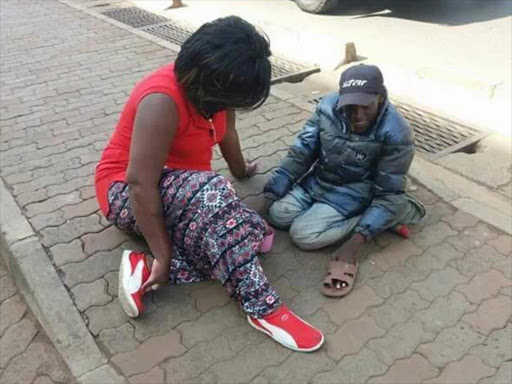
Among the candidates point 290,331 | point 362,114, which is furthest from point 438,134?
point 290,331

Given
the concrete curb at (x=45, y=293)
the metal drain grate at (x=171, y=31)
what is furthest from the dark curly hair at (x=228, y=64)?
the metal drain grate at (x=171, y=31)

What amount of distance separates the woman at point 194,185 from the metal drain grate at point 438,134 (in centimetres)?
168

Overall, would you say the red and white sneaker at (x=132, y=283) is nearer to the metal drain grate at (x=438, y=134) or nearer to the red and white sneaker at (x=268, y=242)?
the red and white sneaker at (x=268, y=242)

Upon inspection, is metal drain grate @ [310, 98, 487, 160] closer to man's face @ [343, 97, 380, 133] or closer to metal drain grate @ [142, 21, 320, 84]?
metal drain grate @ [142, 21, 320, 84]

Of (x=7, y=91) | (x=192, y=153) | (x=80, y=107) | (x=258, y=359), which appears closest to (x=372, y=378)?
(x=258, y=359)

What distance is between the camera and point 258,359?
1978mm

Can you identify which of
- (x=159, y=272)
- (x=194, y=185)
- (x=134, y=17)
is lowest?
(x=134, y=17)

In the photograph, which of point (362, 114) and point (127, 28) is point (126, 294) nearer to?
point (362, 114)

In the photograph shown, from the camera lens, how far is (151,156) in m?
1.89

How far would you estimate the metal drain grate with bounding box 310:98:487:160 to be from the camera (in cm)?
336

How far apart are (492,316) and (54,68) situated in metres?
4.29

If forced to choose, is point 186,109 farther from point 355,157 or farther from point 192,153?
point 355,157

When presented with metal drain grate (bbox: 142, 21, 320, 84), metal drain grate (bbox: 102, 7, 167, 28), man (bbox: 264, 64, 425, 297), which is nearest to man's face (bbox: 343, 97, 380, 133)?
man (bbox: 264, 64, 425, 297)

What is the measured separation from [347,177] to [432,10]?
16.0 ft
